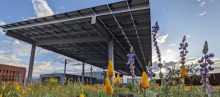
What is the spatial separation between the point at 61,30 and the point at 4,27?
19.3ft

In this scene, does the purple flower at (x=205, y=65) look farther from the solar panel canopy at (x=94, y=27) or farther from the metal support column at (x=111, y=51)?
the metal support column at (x=111, y=51)

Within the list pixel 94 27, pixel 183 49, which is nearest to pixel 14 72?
pixel 94 27

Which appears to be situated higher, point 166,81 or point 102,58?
point 102,58

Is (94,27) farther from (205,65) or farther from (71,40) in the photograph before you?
(205,65)

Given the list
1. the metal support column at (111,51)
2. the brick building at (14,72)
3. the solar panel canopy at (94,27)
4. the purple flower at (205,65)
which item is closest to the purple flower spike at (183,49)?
the purple flower at (205,65)

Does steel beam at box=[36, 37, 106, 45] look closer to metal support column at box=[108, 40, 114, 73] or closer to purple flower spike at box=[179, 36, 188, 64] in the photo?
metal support column at box=[108, 40, 114, 73]

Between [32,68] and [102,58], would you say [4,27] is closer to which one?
[32,68]

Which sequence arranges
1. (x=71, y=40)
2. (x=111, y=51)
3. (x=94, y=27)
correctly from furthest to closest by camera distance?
1. (x=71, y=40)
2. (x=111, y=51)
3. (x=94, y=27)

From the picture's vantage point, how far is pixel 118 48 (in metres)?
20.6

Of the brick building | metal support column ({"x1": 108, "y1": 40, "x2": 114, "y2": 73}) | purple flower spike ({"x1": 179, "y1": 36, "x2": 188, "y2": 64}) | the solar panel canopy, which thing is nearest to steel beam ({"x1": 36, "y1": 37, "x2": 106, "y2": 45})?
the solar panel canopy

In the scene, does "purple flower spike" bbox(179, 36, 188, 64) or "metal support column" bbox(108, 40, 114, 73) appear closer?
"purple flower spike" bbox(179, 36, 188, 64)

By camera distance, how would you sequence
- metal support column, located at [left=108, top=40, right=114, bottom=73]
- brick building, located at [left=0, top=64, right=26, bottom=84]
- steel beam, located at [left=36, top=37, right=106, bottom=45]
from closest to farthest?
1. metal support column, located at [left=108, top=40, right=114, bottom=73]
2. steel beam, located at [left=36, top=37, right=106, bottom=45]
3. brick building, located at [left=0, top=64, right=26, bottom=84]

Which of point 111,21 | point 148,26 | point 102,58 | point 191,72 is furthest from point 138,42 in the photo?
point 191,72

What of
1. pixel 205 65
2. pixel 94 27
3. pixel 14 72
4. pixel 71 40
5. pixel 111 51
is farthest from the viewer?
pixel 14 72
